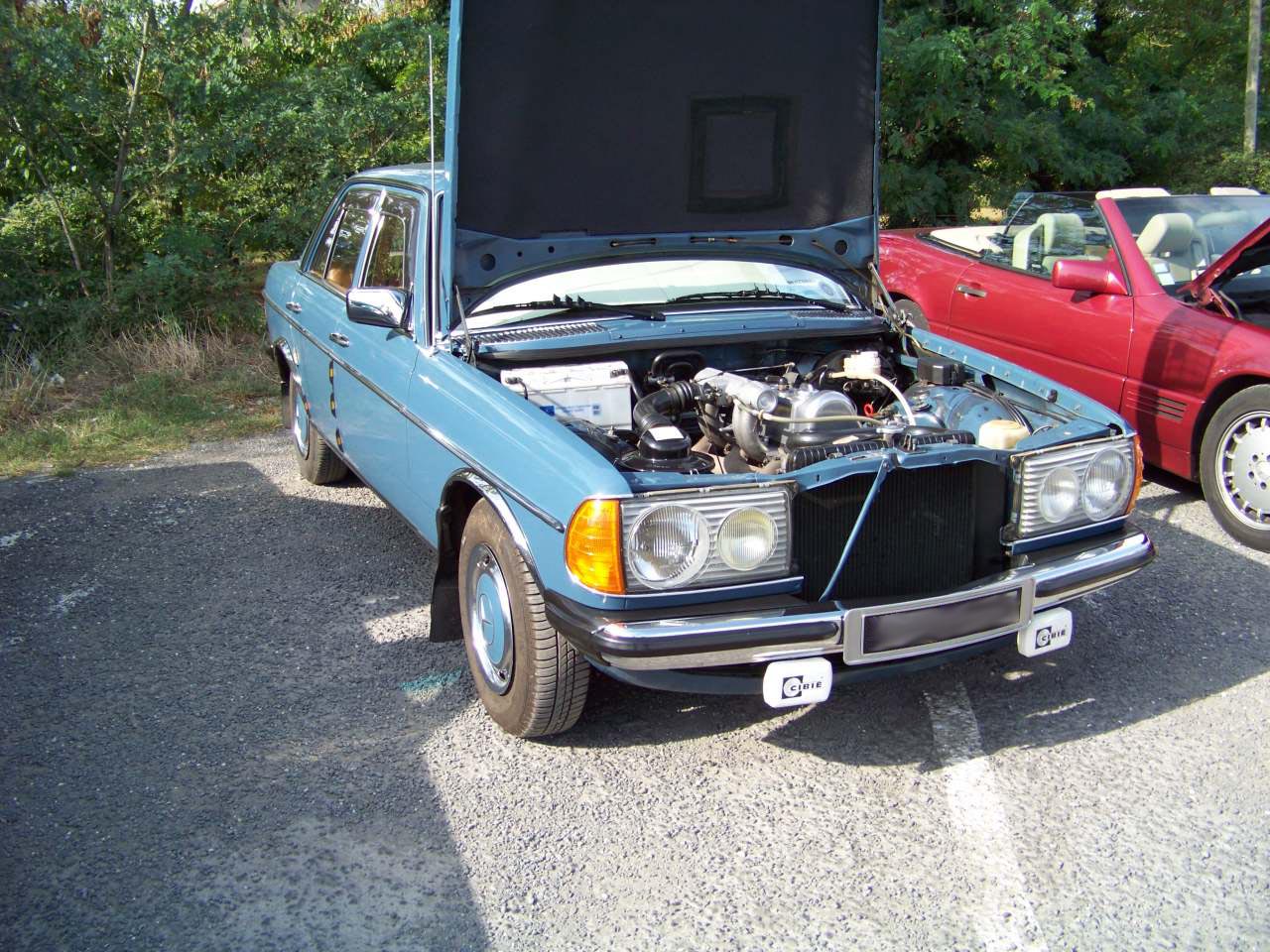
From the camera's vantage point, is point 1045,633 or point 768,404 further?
point 768,404

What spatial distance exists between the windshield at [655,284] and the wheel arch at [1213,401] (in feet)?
6.73

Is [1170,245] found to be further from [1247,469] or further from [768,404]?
[768,404]

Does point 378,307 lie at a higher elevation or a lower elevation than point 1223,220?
lower

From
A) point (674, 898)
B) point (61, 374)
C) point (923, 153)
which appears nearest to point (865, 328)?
point (674, 898)

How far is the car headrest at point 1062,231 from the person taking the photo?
22.1 feet

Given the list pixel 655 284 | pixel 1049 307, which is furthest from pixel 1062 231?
pixel 655 284

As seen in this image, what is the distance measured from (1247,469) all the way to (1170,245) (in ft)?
5.25

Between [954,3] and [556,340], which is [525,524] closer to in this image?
[556,340]

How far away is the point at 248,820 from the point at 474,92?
8.41 feet

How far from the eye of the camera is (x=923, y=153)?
12781mm

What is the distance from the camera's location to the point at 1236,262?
5.75m

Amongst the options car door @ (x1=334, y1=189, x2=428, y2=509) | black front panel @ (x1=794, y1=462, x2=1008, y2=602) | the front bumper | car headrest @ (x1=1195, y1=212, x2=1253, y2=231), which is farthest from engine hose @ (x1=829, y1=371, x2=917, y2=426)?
car headrest @ (x1=1195, y1=212, x2=1253, y2=231)

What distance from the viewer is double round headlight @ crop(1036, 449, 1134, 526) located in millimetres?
3578

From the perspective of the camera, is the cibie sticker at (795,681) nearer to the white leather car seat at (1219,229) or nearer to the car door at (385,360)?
the car door at (385,360)
